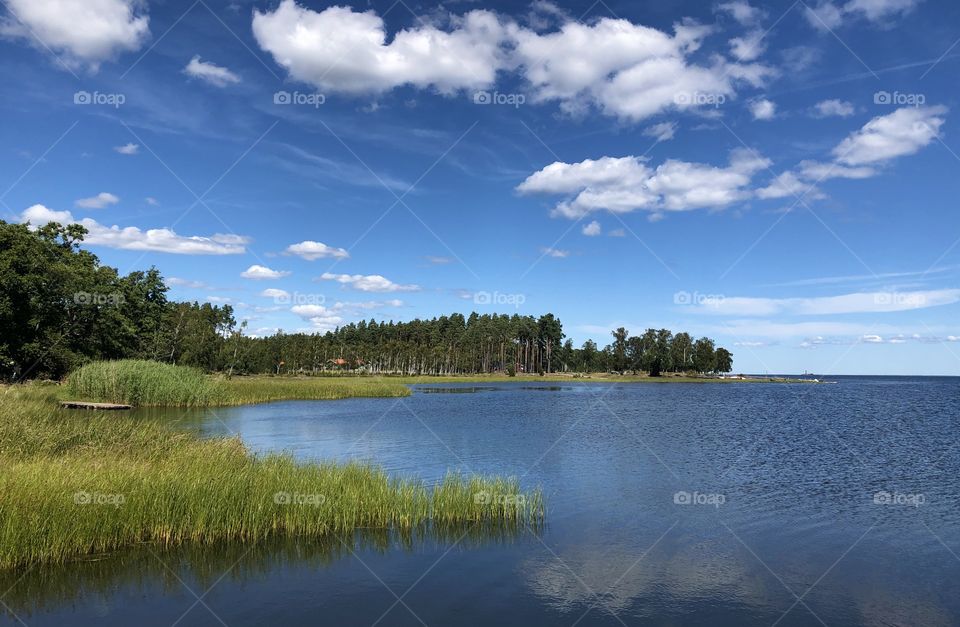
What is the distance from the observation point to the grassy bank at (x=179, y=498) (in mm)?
14383

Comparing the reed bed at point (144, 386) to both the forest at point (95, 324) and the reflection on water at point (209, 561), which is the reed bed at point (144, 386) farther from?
the reflection on water at point (209, 561)

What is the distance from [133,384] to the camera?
173ft

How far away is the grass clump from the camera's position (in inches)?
2045

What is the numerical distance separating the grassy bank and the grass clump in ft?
106

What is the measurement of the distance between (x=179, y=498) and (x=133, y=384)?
42593 mm

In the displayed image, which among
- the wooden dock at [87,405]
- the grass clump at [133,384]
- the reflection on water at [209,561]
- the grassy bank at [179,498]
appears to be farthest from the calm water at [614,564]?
the grass clump at [133,384]

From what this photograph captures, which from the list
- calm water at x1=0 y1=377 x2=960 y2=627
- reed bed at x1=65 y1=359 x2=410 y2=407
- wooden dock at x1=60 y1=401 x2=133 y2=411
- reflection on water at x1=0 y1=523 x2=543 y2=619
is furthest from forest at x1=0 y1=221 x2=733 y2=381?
reflection on water at x1=0 y1=523 x2=543 y2=619

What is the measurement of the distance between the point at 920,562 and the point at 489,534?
1151cm

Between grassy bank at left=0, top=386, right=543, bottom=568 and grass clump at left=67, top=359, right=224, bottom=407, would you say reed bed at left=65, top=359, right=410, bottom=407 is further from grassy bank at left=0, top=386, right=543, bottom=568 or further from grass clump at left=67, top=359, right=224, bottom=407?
grassy bank at left=0, top=386, right=543, bottom=568

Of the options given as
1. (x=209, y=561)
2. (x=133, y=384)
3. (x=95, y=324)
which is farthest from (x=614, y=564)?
(x=95, y=324)

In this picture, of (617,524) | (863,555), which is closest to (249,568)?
(617,524)

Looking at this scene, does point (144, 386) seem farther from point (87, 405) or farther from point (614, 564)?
point (614, 564)

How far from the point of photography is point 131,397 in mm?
52781

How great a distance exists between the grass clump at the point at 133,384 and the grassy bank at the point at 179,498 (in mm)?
32228
